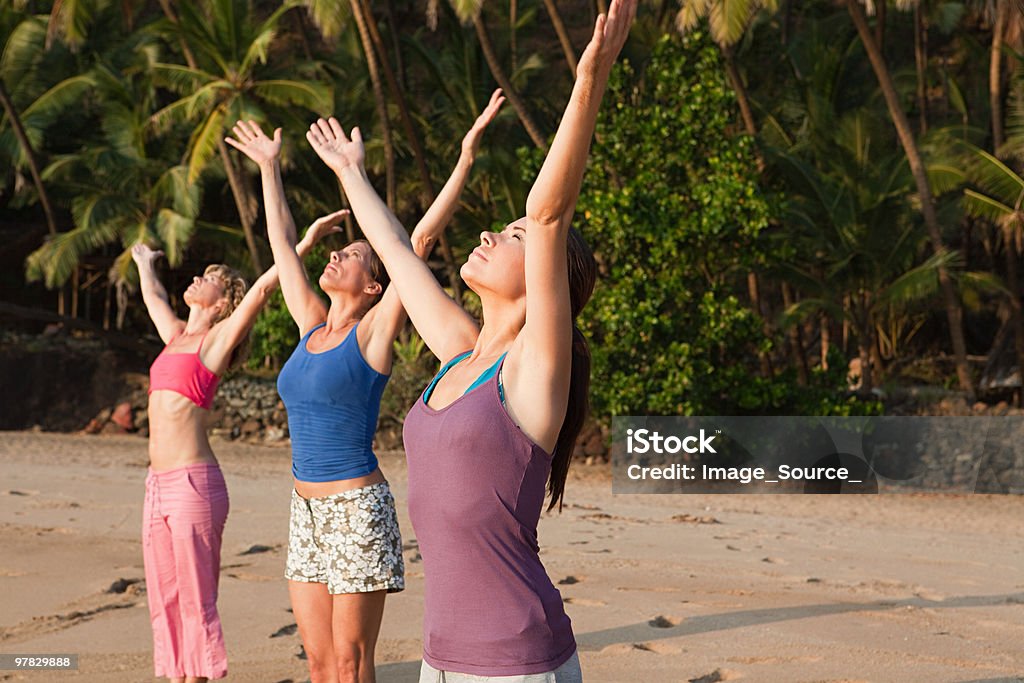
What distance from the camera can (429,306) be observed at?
9.27ft

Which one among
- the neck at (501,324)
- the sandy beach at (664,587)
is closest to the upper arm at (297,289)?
the sandy beach at (664,587)

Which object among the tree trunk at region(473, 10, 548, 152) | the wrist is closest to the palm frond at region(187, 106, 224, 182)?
the tree trunk at region(473, 10, 548, 152)

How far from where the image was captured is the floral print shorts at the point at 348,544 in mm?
3982

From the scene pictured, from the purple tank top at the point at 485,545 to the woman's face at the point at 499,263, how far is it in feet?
0.93

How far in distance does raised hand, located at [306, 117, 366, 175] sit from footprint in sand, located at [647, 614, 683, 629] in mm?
4294

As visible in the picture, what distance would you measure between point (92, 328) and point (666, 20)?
12.3 metres

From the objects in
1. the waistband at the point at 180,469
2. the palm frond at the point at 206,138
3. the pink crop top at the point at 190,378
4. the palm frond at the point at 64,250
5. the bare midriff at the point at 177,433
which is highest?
the palm frond at the point at 206,138

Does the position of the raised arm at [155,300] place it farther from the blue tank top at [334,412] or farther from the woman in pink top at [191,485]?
the blue tank top at [334,412]

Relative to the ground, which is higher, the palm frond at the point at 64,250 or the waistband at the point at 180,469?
the palm frond at the point at 64,250

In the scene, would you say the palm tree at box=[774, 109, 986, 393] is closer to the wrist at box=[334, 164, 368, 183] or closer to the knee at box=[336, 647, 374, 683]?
the knee at box=[336, 647, 374, 683]

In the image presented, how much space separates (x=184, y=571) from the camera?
15.3 feet

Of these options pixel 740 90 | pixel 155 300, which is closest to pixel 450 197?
pixel 155 300

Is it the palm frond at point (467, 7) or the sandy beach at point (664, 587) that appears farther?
the palm frond at point (467, 7)

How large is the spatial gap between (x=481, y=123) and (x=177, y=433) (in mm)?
2133
